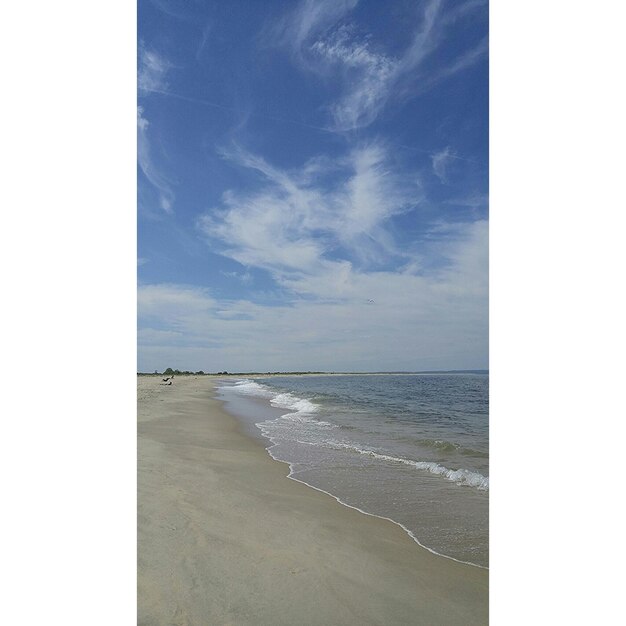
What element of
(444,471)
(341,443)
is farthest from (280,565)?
(341,443)

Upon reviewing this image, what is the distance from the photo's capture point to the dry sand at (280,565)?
4.77 feet

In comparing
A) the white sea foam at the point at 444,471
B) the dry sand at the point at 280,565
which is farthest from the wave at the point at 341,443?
the dry sand at the point at 280,565

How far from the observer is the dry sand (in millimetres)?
1455

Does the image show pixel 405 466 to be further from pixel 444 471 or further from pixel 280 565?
pixel 280 565

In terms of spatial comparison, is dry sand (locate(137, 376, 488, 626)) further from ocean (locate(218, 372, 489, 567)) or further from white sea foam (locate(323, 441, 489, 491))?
white sea foam (locate(323, 441, 489, 491))

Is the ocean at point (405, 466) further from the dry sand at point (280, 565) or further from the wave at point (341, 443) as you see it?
the dry sand at point (280, 565)

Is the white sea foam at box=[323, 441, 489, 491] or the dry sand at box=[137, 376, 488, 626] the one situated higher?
the dry sand at box=[137, 376, 488, 626]

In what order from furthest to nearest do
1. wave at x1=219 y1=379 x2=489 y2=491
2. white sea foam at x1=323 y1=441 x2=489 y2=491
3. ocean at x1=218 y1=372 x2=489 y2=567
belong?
wave at x1=219 y1=379 x2=489 y2=491
white sea foam at x1=323 y1=441 x2=489 y2=491
ocean at x1=218 y1=372 x2=489 y2=567

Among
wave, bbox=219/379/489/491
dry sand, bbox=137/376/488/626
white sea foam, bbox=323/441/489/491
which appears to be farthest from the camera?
wave, bbox=219/379/489/491

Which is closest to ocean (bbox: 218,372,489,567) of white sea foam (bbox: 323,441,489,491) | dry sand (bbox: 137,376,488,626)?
white sea foam (bbox: 323,441,489,491)
